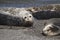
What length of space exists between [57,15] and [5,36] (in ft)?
11.5

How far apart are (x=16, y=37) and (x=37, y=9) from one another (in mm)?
3497

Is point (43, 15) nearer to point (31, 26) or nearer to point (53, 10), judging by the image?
point (53, 10)

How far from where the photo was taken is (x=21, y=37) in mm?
5285

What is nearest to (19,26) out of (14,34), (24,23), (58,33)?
(24,23)

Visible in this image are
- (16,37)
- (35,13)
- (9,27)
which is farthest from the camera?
(35,13)

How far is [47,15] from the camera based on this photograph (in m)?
8.54

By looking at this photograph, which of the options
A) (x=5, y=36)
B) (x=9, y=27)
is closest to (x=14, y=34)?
(x=5, y=36)

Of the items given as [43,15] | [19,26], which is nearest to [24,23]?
[19,26]

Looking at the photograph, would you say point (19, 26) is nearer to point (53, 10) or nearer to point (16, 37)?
point (16, 37)

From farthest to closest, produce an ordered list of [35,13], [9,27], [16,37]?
[35,13]
[9,27]
[16,37]

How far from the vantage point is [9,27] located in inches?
256

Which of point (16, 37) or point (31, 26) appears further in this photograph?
point (31, 26)

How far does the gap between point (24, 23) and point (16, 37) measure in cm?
152

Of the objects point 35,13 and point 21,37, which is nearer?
point 21,37
